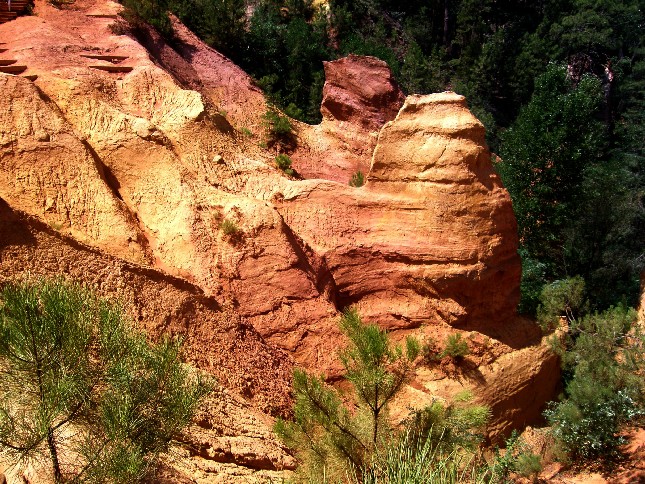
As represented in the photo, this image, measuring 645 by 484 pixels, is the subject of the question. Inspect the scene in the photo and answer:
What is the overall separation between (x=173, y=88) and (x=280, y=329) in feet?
20.4

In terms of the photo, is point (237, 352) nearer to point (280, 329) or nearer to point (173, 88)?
point (280, 329)

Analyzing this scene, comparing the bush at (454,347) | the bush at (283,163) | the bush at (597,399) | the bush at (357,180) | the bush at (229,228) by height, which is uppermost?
the bush at (229,228)

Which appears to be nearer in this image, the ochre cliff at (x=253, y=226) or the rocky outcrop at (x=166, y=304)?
the rocky outcrop at (x=166, y=304)

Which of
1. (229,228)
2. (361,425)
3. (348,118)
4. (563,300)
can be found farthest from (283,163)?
(361,425)

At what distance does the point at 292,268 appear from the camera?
34.1ft

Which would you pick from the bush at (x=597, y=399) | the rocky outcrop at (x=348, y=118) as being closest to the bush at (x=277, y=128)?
the rocky outcrop at (x=348, y=118)

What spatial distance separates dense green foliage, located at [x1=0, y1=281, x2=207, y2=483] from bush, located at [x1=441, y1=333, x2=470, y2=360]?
A: 6.59m

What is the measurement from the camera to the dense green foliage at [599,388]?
12.4 metres

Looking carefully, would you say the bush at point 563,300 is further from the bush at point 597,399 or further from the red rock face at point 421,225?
the red rock face at point 421,225

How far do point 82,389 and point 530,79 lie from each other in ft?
105

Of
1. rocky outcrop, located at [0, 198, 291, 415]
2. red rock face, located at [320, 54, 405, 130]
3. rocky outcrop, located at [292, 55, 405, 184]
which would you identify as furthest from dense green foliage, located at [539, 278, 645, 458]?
red rock face, located at [320, 54, 405, 130]

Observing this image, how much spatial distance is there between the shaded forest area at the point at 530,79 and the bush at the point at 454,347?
192 inches

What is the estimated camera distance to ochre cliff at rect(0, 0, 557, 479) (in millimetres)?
8969

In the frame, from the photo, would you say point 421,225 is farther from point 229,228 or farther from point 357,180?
point 357,180
